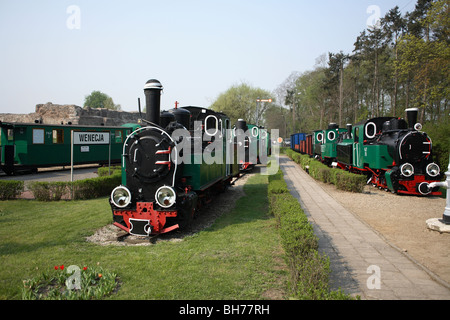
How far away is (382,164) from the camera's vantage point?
12.9 meters

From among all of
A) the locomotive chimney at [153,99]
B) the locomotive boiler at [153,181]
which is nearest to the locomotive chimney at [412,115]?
the locomotive boiler at [153,181]

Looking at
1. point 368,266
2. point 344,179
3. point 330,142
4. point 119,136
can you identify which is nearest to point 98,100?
point 119,136

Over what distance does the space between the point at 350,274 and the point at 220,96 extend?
47299 millimetres

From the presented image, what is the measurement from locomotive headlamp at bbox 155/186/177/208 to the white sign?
6.56 m

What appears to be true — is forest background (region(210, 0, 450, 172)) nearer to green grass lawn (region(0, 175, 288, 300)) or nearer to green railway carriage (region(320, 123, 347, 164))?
green railway carriage (region(320, 123, 347, 164))

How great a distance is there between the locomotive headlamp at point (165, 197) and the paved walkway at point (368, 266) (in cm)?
320

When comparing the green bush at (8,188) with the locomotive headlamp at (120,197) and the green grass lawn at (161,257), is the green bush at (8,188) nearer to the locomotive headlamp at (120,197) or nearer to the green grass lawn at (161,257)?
the green grass lawn at (161,257)

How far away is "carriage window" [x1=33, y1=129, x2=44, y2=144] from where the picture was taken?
17.9 meters

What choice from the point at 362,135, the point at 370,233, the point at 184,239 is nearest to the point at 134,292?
the point at 184,239

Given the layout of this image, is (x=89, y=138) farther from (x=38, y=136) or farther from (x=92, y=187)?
(x=38, y=136)

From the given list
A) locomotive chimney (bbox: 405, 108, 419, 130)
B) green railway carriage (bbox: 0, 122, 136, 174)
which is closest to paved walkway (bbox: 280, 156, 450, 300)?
locomotive chimney (bbox: 405, 108, 419, 130)

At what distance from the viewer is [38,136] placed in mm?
18094

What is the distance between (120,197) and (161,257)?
189 centimetres
